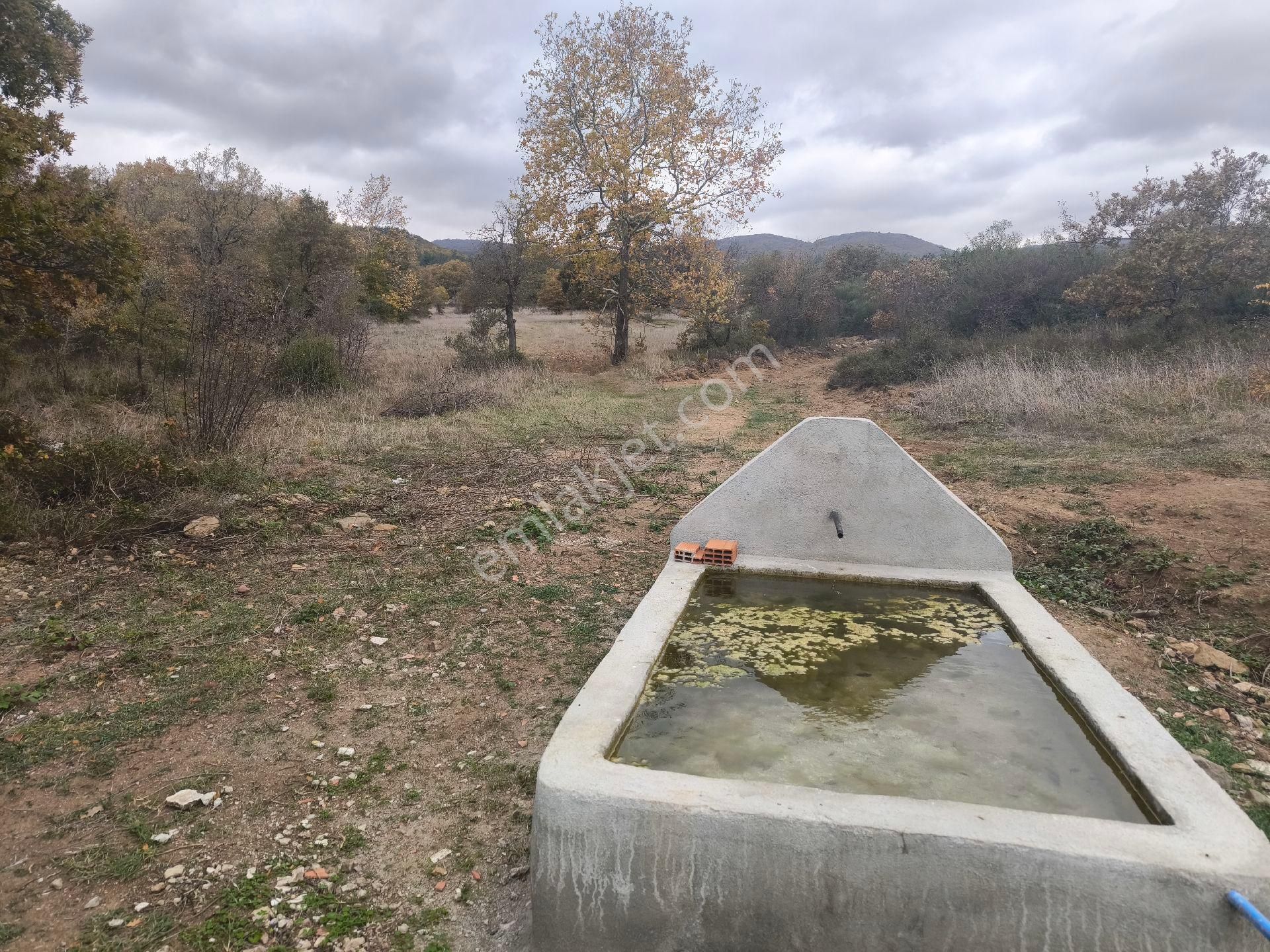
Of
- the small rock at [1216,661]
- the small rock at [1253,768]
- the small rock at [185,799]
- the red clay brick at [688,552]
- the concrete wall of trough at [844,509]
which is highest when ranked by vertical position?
the concrete wall of trough at [844,509]

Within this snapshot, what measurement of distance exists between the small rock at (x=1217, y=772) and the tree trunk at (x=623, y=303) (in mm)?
16055

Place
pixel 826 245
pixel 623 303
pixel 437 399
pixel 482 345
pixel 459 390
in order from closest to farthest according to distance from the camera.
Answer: pixel 437 399
pixel 459 390
pixel 482 345
pixel 623 303
pixel 826 245

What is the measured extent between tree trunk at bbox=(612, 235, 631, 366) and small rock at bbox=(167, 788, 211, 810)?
52.7 ft

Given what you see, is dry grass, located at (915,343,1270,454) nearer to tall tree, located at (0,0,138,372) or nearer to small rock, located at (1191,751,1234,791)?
small rock, located at (1191,751,1234,791)

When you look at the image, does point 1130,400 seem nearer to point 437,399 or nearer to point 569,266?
point 437,399

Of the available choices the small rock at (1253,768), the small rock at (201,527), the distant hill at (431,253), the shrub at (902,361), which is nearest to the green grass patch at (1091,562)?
the small rock at (1253,768)

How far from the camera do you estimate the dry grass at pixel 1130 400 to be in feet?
26.1

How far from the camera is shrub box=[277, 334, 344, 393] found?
11.2 meters

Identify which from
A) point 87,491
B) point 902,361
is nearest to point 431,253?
point 902,361

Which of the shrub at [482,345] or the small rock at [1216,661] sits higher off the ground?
the shrub at [482,345]

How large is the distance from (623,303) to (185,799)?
1640cm

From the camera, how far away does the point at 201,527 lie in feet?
17.1

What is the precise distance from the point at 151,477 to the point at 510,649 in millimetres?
3578
